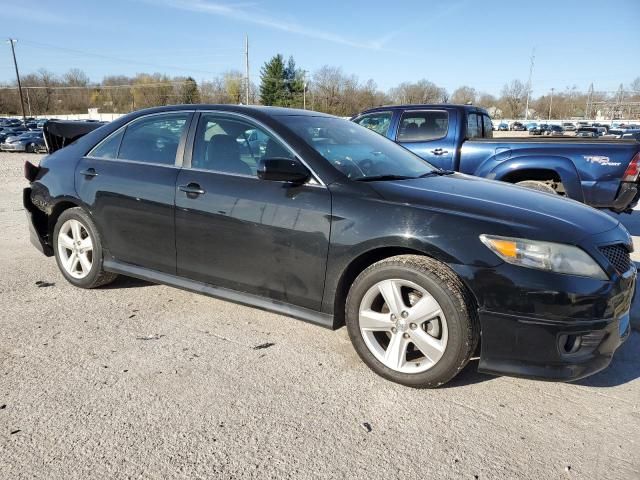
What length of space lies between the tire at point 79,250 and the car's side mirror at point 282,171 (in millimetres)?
1902

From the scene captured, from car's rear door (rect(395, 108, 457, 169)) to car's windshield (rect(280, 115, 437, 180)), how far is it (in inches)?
119

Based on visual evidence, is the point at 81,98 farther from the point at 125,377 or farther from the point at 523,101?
the point at 125,377

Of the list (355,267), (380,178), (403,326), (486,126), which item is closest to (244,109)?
(380,178)

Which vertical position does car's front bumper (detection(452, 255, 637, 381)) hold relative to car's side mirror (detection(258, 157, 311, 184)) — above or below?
below

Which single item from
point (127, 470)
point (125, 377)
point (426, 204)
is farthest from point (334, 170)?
point (127, 470)

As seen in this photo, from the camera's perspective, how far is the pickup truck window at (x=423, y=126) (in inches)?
280

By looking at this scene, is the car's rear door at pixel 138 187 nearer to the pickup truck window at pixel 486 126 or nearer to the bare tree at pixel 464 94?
the pickup truck window at pixel 486 126

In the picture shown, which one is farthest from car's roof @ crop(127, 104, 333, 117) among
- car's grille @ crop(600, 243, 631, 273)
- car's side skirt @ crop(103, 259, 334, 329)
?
car's grille @ crop(600, 243, 631, 273)

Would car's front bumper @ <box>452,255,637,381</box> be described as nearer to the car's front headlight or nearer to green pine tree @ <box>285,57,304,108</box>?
the car's front headlight

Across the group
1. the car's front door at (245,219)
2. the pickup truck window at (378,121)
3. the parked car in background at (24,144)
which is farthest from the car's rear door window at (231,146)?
the parked car in background at (24,144)

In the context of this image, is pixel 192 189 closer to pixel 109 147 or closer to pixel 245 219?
pixel 245 219

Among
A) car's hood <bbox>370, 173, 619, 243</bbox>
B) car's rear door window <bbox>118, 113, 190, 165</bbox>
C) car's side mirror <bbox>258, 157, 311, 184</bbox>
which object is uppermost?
car's rear door window <bbox>118, 113, 190, 165</bbox>

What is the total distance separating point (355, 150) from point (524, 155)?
3.57 m

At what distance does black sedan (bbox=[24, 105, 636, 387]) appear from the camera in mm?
2537
